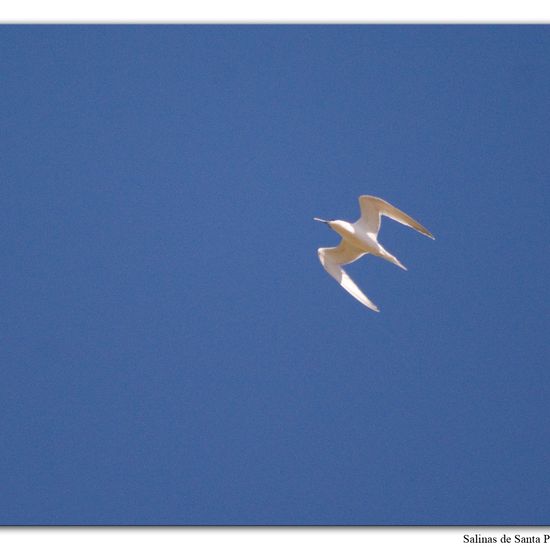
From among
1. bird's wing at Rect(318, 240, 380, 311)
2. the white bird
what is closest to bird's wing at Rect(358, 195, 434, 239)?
the white bird

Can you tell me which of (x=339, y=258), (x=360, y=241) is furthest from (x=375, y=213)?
(x=339, y=258)

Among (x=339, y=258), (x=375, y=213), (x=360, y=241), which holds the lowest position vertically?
(x=360, y=241)

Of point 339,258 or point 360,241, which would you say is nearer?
point 360,241

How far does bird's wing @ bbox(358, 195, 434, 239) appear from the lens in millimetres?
12033

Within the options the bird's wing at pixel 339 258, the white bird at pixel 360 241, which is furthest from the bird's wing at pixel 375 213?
the bird's wing at pixel 339 258

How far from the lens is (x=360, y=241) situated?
1245 cm

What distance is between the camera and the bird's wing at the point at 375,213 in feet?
39.5

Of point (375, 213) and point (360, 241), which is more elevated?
point (375, 213)

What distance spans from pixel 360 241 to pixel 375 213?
1.55ft

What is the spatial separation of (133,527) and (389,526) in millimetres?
3097

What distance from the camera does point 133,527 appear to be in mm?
10445

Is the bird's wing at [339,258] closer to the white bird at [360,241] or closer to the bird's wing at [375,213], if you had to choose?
the white bird at [360,241]

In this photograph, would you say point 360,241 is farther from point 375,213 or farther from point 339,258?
point 339,258
